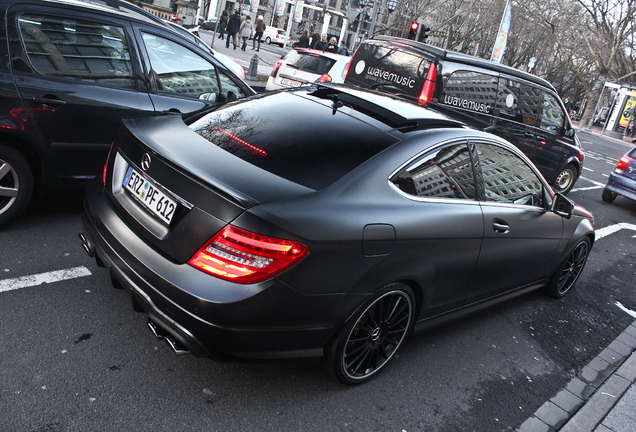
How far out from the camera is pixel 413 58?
7.86m

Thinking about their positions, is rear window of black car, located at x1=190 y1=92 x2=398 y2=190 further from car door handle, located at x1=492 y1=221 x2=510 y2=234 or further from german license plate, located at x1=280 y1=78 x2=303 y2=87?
german license plate, located at x1=280 y1=78 x2=303 y2=87

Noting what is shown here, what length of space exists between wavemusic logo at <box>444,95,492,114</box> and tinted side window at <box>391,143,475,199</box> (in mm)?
→ 4388

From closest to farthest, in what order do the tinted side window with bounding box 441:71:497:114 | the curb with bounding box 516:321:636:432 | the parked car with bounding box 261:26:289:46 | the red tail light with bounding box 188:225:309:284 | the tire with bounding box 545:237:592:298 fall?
the red tail light with bounding box 188:225:309:284 < the curb with bounding box 516:321:636:432 < the tire with bounding box 545:237:592:298 < the tinted side window with bounding box 441:71:497:114 < the parked car with bounding box 261:26:289:46

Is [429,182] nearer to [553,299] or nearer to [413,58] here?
[553,299]

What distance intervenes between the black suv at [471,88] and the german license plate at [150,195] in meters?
5.40

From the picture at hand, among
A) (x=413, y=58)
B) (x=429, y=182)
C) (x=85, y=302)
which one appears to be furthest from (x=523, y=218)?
(x=413, y=58)

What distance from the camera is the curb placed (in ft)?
11.0

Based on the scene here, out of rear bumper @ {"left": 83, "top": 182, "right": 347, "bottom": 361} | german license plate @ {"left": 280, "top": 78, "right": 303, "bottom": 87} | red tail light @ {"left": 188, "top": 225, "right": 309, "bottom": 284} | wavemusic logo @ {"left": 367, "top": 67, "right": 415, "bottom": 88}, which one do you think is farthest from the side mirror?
german license plate @ {"left": 280, "top": 78, "right": 303, "bottom": 87}

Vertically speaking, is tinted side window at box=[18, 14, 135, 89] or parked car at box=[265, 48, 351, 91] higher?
tinted side window at box=[18, 14, 135, 89]

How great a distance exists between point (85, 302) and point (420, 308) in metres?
2.14

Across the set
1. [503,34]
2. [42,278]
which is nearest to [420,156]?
[42,278]

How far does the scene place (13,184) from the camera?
163 inches

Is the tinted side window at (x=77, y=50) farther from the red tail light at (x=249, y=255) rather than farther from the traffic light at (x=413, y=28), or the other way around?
the traffic light at (x=413, y=28)

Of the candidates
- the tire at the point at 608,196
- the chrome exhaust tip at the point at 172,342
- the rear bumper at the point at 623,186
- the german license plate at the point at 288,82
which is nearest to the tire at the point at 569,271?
the chrome exhaust tip at the point at 172,342
